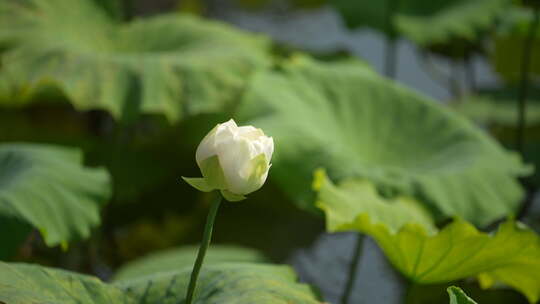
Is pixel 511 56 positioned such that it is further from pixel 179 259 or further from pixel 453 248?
pixel 453 248

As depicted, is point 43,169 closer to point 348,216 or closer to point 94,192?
point 94,192

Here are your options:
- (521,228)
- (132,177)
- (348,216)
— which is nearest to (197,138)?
(132,177)

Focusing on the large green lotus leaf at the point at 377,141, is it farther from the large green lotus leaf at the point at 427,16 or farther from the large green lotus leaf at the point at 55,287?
the large green lotus leaf at the point at 55,287

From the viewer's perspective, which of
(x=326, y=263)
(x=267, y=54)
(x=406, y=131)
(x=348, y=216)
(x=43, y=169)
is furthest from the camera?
(x=267, y=54)

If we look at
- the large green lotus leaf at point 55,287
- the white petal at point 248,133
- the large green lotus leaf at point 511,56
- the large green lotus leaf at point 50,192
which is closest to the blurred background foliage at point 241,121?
the large green lotus leaf at point 50,192

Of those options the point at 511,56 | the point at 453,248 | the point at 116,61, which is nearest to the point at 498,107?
the point at 511,56
